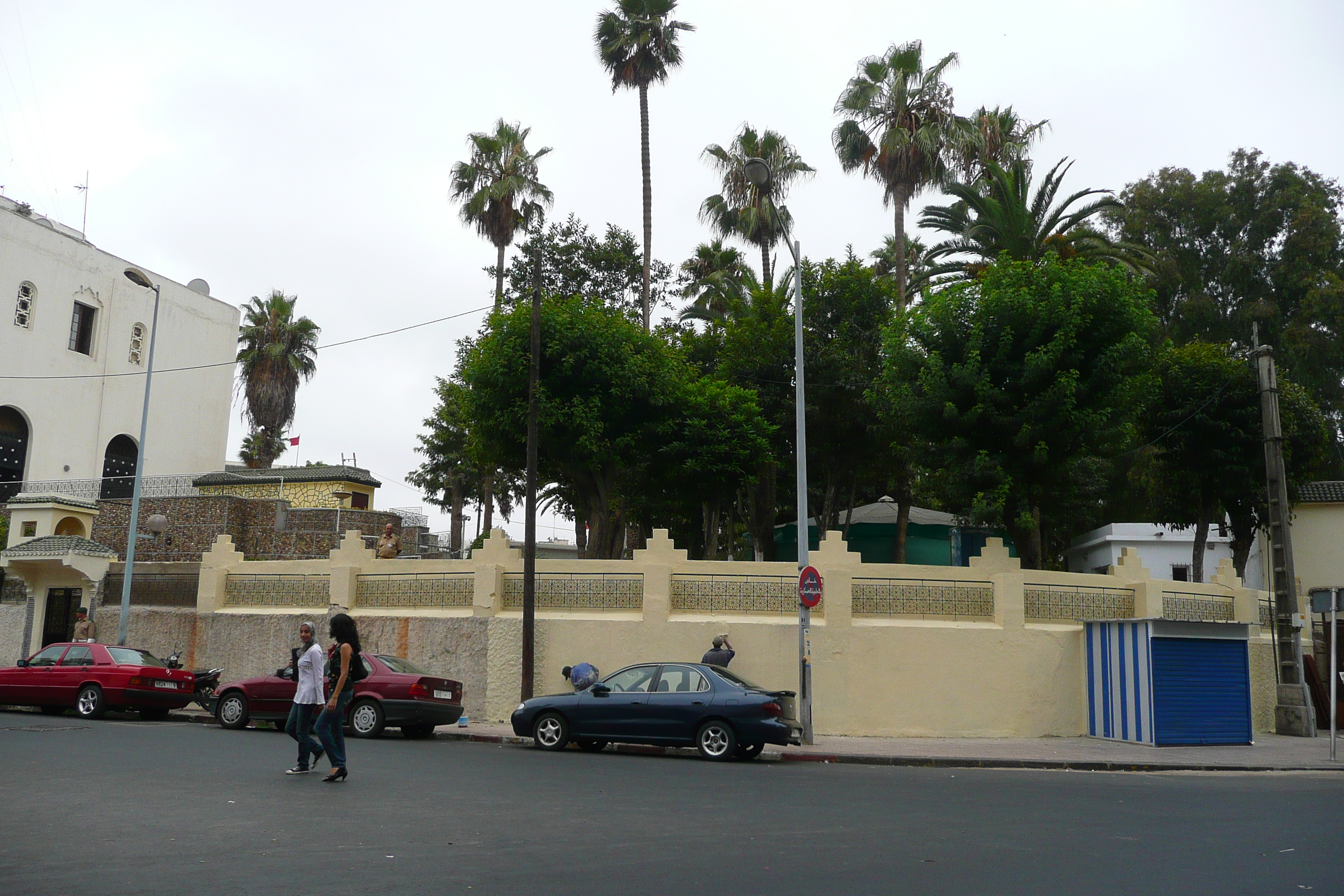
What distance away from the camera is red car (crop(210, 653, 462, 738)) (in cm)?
1619

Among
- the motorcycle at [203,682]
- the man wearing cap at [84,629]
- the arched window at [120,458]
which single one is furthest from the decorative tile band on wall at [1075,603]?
the arched window at [120,458]

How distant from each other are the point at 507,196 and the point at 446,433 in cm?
894

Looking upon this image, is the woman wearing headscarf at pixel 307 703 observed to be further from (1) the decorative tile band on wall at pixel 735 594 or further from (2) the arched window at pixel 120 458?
(2) the arched window at pixel 120 458

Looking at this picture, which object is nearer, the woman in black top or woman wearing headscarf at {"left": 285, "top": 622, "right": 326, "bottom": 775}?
the woman in black top

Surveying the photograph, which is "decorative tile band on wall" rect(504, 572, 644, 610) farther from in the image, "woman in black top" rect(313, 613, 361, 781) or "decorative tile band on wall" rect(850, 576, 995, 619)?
"woman in black top" rect(313, 613, 361, 781)

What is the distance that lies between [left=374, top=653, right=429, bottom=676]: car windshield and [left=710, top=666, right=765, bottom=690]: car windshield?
188 inches

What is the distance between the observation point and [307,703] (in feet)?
35.4

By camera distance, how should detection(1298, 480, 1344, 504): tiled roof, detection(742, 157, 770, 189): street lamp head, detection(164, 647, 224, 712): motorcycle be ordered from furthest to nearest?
1. detection(1298, 480, 1344, 504): tiled roof
2. detection(164, 647, 224, 712): motorcycle
3. detection(742, 157, 770, 189): street lamp head

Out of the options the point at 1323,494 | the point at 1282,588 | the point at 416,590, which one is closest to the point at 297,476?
the point at 416,590

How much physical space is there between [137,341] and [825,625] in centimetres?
3472

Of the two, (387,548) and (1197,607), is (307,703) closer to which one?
(387,548)

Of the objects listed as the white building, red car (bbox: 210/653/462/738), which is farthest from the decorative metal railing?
the white building

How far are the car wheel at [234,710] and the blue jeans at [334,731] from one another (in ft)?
25.4

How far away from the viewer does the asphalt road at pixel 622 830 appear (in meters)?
6.60
